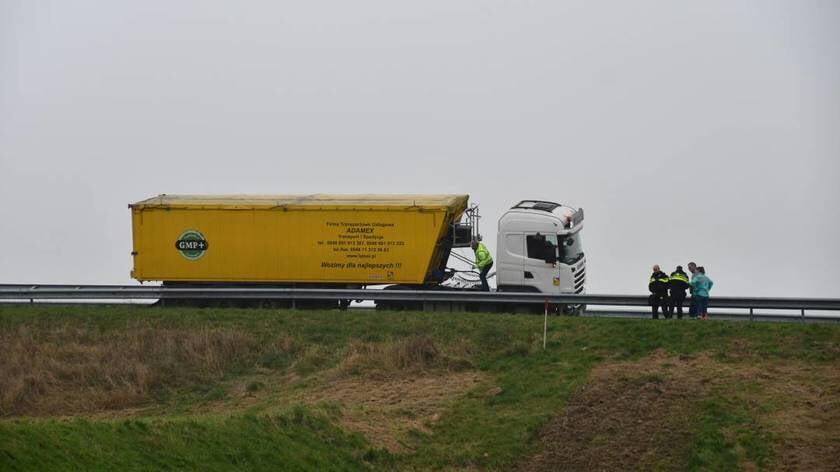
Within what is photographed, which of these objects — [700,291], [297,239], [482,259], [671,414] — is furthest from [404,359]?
[297,239]

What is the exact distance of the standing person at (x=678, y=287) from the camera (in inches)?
1198

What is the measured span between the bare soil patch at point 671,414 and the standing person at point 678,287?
321cm

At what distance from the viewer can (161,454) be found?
20625 millimetres

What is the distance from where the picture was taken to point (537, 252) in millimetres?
33719

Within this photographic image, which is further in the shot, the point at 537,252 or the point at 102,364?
the point at 537,252

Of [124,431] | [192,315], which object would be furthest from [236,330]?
[124,431]

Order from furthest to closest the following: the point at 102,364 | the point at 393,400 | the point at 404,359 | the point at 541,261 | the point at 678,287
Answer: the point at 541,261 < the point at 678,287 < the point at 102,364 < the point at 404,359 < the point at 393,400

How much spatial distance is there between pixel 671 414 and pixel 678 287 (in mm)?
6298

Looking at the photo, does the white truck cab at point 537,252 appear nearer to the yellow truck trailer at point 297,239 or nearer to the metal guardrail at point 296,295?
the metal guardrail at point 296,295

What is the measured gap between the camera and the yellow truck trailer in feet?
112

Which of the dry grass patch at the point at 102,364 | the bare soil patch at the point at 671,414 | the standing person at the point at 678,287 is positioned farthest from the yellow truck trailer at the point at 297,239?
the bare soil patch at the point at 671,414

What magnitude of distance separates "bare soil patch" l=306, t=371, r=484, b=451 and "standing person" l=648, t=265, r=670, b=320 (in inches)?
181

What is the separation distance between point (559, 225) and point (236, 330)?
25.9 ft

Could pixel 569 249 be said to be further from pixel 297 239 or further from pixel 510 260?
pixel 297 239
